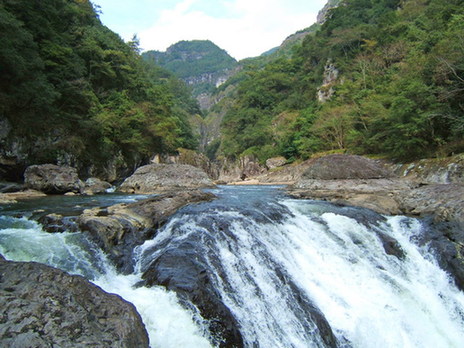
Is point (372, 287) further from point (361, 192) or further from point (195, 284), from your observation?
point (361, 192)

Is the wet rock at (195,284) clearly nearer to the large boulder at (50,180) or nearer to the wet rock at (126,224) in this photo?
the wet rock at (126,224)

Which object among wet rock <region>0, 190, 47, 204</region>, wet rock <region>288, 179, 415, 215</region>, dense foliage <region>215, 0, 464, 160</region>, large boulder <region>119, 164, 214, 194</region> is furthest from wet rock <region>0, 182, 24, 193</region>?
dense foliage <region>215, 0, 464, 160</region>

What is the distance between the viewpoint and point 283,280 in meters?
6.17

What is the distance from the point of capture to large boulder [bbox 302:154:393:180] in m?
17.6

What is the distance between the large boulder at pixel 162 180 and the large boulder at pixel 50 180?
370 centimetres

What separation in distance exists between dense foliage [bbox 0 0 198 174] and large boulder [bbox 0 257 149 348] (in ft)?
42.5

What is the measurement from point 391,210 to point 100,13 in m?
46.0

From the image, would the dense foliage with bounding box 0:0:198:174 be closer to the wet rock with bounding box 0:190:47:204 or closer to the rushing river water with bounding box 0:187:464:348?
the wet rock with bounding box 0:190:47:204

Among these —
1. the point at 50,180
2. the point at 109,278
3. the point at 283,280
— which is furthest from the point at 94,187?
the point at 283,280

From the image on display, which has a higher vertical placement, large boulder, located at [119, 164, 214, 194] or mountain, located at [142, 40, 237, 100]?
mountain, located at [142, 40, 237, 100]

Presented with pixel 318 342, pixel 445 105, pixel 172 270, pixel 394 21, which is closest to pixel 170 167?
pixel 172 270

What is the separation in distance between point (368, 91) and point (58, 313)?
114 feet

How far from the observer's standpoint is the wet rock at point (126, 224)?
6.29 m

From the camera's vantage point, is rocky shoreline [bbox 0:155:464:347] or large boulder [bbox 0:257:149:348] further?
rocky shoreline [bbox 0:155:464:347]
